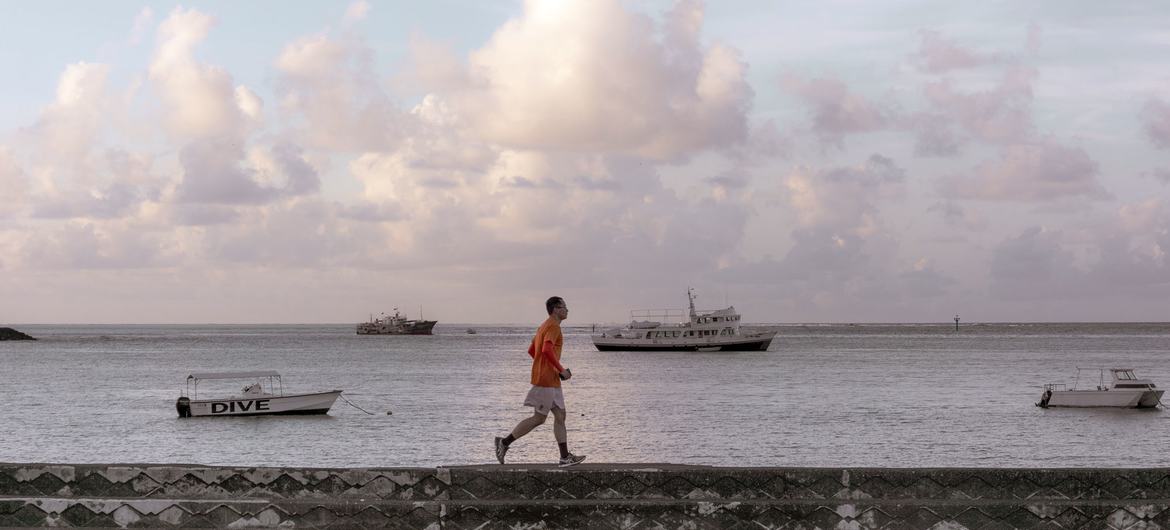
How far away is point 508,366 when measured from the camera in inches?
4461

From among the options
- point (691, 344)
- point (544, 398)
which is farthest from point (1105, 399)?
point (691, 344)

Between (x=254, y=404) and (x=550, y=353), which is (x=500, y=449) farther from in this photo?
(x=254, y=404)

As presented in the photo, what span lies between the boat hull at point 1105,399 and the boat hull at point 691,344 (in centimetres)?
7413

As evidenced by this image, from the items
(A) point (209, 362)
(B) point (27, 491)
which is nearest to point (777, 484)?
(B) point (27, 491)

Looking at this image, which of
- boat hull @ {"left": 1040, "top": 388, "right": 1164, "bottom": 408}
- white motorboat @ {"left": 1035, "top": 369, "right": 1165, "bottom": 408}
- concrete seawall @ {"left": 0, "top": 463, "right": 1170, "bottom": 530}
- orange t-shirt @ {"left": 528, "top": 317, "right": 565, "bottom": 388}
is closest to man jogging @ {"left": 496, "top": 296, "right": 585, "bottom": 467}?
orange t-shirt @ {"left": 528, "top": 317, "right": 565, "bottom": 388}

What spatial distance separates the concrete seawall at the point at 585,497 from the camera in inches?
401

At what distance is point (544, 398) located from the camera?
13.8 meters

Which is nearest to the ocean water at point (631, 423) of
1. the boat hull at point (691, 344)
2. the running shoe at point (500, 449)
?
the running shoe at point (500, 449)

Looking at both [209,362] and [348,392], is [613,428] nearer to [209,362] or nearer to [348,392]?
[348,392]

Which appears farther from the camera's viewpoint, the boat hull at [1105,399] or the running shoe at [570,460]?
the boat hull at [1105,399]

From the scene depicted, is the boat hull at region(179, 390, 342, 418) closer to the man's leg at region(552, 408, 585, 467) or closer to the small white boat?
the small white boat

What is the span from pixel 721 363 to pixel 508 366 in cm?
1933

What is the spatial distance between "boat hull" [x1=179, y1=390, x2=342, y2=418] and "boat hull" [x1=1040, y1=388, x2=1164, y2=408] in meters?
32.8

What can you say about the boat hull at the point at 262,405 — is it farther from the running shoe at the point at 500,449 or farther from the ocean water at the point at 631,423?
the running shoe at the point at 500,449
